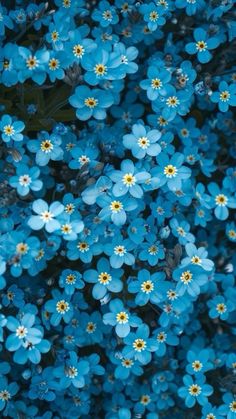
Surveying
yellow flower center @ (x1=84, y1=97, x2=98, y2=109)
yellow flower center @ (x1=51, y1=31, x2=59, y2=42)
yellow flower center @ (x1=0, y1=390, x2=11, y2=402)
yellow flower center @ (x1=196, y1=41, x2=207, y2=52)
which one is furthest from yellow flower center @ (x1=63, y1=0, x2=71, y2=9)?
yellow flower center @ (x1=0, y1=390, x2=11, y2=402)

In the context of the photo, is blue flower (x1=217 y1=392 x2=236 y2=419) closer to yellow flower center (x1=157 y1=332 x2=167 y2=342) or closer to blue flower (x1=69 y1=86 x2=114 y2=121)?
yellow flower center (x1=157 y1=332 x2=167 y2=342)

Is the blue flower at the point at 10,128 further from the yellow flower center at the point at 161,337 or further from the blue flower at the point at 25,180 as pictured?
the yellow flower center at the point at 161,337

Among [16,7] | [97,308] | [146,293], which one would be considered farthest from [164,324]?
[16,7]

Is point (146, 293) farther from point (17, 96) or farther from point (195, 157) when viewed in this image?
point (17, 96)

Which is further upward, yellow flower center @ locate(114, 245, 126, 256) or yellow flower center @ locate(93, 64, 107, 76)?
yellow flower center @ locate(93, 64, 107, 76)

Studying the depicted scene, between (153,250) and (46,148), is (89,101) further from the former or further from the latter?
(153,250)

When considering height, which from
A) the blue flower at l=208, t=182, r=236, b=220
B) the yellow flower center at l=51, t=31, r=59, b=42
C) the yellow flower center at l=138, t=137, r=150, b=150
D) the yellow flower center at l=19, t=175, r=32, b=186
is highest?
the yellow flower center at l=51, t=31, r=59, b=42
